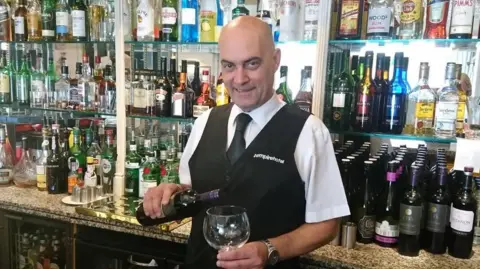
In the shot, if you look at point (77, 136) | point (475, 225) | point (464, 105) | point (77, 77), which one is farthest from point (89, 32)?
point (475, 225)

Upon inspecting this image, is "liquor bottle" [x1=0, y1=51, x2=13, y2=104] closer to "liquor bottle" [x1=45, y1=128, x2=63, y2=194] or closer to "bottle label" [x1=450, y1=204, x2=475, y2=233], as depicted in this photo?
"liquor bottle" [x1=45, y1=128, x2=63, y2=194]

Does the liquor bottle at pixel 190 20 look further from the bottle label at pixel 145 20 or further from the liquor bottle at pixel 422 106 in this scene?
the liquor bottle at pixel 422 106

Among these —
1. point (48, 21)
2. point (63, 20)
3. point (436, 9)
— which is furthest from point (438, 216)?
point (48, 21)

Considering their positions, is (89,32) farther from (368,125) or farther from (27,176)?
(368,125)

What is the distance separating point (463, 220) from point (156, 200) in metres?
1.10

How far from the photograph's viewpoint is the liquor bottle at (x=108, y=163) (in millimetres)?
2209

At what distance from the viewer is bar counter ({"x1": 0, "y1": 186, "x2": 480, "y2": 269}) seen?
1484 mm

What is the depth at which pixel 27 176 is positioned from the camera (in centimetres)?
235

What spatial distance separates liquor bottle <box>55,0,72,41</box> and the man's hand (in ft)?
5.80

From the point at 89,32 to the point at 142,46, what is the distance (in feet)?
1.09

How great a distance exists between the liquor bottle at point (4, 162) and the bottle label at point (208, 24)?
1.35 m

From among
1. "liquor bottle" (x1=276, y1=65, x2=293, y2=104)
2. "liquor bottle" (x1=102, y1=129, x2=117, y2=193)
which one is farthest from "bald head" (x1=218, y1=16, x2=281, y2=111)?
"liquor bottle" (x1=102, y1=129, x2=117, y2=193)

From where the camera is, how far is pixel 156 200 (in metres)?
1.34

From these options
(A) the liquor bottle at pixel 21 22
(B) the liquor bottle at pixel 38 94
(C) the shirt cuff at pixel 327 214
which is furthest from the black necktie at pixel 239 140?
(A) the liquor bottle at pixel 21 22
